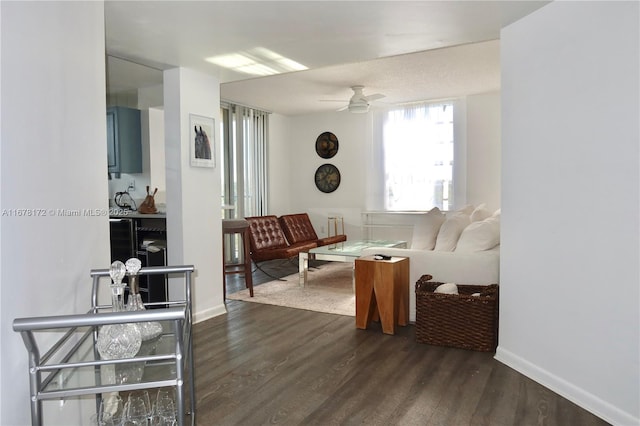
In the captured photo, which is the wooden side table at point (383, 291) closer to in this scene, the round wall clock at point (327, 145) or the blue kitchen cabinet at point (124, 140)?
the blue kitchen cabinet at point (124, 140)

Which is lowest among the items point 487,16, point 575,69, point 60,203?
point 60,203

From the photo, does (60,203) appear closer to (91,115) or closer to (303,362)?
(91,115)

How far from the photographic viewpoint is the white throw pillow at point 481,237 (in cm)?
351

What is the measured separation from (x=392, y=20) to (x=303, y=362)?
2.35m

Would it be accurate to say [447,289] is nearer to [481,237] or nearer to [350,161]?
[481,237]

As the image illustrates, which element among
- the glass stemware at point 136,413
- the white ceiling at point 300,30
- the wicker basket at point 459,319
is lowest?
the wicker basket at point 459,319

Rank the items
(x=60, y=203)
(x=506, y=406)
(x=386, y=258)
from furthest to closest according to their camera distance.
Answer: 1. (x=386, y=258)
2. (x=506, y=406)
3. (x=60, y=203)

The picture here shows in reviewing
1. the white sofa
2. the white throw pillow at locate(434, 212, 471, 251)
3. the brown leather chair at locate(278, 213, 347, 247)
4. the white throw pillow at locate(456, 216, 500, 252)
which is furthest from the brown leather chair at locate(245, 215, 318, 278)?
the white throw pillow at locate(456, 216, 500, 252)

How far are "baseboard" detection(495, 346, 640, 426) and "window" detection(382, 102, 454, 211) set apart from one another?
4.29 m

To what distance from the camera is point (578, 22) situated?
2.35 metres

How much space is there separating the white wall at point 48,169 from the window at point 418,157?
5928mm

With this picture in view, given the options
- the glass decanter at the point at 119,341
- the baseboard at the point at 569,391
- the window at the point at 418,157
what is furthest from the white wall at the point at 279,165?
the glass decanter at the point at 119,341

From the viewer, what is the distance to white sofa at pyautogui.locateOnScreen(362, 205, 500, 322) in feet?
11.2

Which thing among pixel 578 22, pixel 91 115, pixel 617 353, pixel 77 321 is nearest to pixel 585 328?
pixel 617 353
